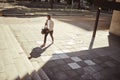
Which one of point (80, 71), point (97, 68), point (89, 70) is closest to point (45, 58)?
point (80, 71)

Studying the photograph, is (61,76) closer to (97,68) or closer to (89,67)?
(89,67)

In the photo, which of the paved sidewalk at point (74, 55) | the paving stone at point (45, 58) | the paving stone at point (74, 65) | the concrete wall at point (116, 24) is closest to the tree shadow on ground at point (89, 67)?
the paved sidewalk at point (74, 55)

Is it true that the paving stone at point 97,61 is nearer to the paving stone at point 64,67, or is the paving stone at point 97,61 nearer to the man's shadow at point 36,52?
the paving stone at point 64,67

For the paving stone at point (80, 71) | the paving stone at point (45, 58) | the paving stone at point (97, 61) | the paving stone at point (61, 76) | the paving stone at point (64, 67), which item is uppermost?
the paving stone at point (45, 58)

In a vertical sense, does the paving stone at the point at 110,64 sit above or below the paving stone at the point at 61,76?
below

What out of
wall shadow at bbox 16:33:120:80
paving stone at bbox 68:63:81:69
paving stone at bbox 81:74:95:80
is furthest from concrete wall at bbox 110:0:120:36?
paving stone at bbox 81:74:95:80

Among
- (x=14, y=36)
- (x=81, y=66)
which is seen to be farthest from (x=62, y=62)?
(x=14, y=36)

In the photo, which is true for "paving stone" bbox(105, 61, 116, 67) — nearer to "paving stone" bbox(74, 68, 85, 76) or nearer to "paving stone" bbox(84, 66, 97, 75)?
→ "paving stone" bbox(84, 66, 97, 75)

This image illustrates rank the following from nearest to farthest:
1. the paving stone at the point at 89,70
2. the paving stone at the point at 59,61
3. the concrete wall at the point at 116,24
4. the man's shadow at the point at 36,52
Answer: the paving stone at the point at 89,70 < the paving stone at the point at 59,61 < the man's shadow at the point at 36,52 < the concrete wall at the point at 116,24

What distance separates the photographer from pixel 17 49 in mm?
8992

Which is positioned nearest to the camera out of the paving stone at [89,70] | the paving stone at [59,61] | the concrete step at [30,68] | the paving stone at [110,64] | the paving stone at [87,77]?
the concrete step at [30,68]

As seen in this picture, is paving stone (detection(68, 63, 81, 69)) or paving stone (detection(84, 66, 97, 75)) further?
paving stone (detection(68, 63, 81, 69))

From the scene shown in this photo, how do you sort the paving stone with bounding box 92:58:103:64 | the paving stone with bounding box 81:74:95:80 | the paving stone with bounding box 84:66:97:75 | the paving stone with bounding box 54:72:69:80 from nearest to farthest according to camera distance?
the paving stone with bounding box 54:72:69:80, the paving stone with bounding box 81:74:95:80, the paving stone with bounding box 84:66:97:75, the paving stone with bounding box 92:58:103:64

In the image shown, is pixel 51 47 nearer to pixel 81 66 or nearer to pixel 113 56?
pixel 81 66
